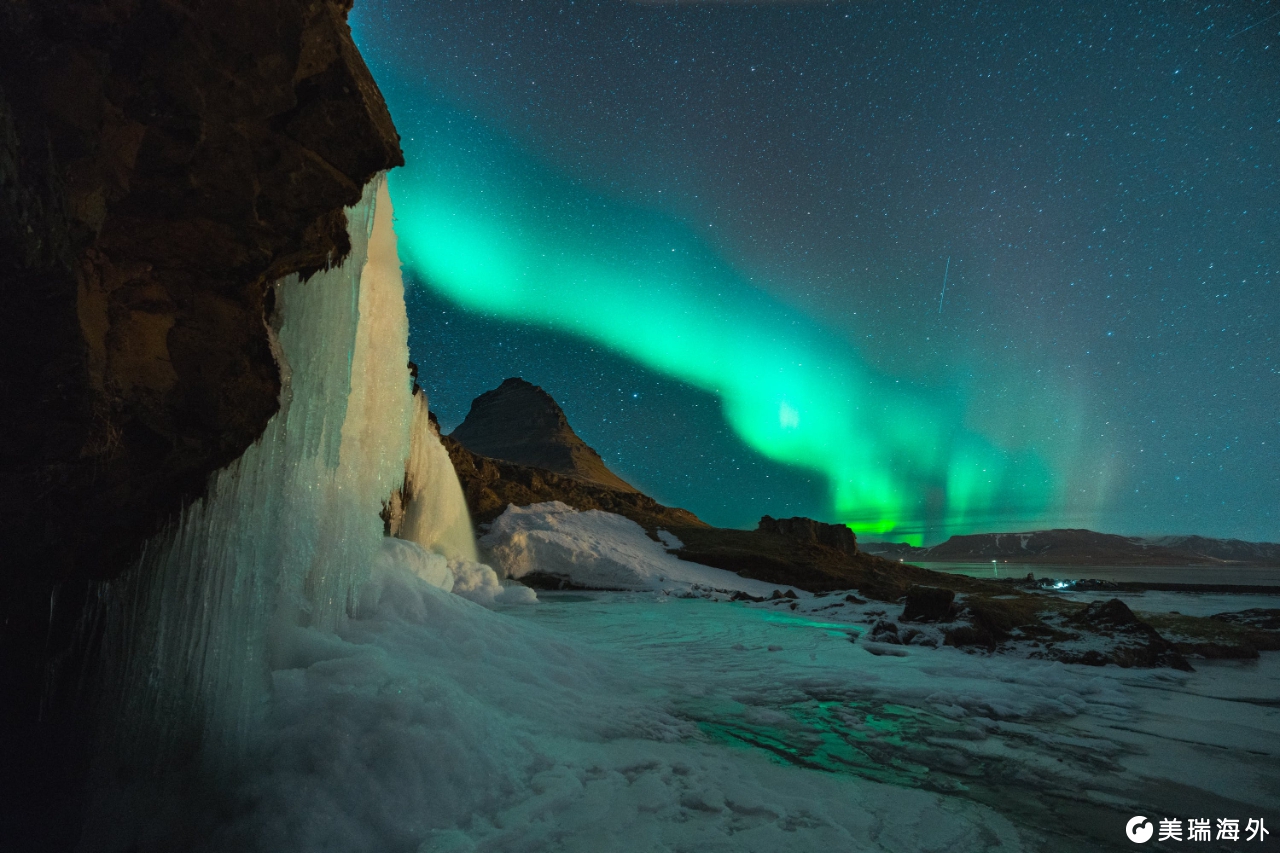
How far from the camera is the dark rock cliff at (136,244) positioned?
3.00m

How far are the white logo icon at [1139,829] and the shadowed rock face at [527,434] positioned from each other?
2137 inches

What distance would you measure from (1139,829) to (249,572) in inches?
249

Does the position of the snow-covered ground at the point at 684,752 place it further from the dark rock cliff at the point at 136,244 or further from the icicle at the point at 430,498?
the icicle at the point at 430,498

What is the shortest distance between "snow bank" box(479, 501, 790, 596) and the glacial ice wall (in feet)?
52.8

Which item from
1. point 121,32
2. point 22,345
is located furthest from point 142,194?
point 22,345

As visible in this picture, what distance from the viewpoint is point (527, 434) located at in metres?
69.1

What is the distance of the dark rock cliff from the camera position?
3002mm

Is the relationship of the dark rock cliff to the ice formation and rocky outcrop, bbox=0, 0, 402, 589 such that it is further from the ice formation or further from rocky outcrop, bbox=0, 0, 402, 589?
the ice formation

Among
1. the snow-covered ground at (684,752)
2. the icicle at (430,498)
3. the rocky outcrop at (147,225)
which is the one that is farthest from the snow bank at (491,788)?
the icicle at (430,498)

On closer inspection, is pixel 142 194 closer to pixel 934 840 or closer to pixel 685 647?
pixel 934 840

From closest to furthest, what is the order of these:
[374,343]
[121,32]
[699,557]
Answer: [121,32]
[374,343]
[699,557]

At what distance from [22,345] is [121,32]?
1.85m

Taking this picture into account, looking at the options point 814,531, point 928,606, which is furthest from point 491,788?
point 814,531

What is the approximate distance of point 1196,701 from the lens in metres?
7.02
